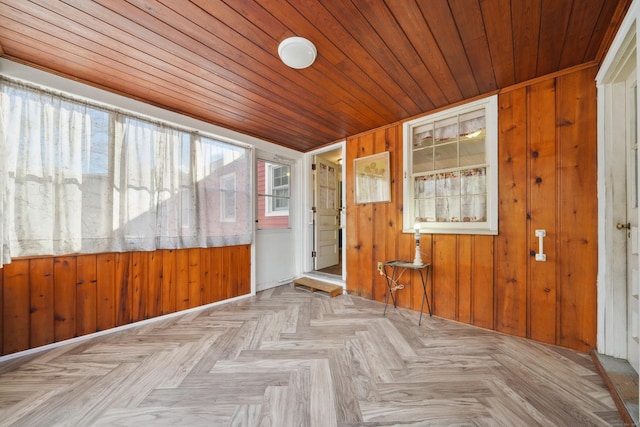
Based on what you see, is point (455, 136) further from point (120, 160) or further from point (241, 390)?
point (120, 160)

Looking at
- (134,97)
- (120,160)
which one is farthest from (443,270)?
(134,97)

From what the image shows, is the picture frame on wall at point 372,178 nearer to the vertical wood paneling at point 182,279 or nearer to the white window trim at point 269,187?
the white window trim at point 269,187

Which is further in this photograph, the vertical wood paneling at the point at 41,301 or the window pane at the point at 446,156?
the window pane at the point at 446,156

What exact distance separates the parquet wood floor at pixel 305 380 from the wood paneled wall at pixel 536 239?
23 centimetres

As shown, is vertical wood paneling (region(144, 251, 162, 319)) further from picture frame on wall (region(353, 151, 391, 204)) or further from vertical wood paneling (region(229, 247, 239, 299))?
picture frame on wall (region(353, 151, 391, 204))

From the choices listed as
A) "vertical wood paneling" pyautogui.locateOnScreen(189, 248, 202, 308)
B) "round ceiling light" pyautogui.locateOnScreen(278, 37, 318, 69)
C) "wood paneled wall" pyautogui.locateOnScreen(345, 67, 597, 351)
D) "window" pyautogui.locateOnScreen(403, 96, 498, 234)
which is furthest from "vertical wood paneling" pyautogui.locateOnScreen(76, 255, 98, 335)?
"wood paneled wall" pyautogui.locateOnScreen(345, 67, 597, 351)

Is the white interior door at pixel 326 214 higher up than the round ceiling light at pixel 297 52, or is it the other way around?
the round ceiling light at pixel 297 52

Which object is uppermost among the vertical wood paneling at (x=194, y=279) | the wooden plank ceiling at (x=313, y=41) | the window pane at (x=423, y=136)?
the wooden plank ceiling at (x=313, y=41)

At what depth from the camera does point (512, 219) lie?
2105 millimetres

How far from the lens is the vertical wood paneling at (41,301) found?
1.83 metres

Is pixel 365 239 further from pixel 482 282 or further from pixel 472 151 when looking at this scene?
pixel 472 151

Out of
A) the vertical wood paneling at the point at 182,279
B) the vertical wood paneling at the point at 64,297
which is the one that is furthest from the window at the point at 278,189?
the vertical wood paneling at the point at 64,297

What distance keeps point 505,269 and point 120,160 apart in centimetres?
363

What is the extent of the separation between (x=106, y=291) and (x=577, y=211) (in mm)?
3987
